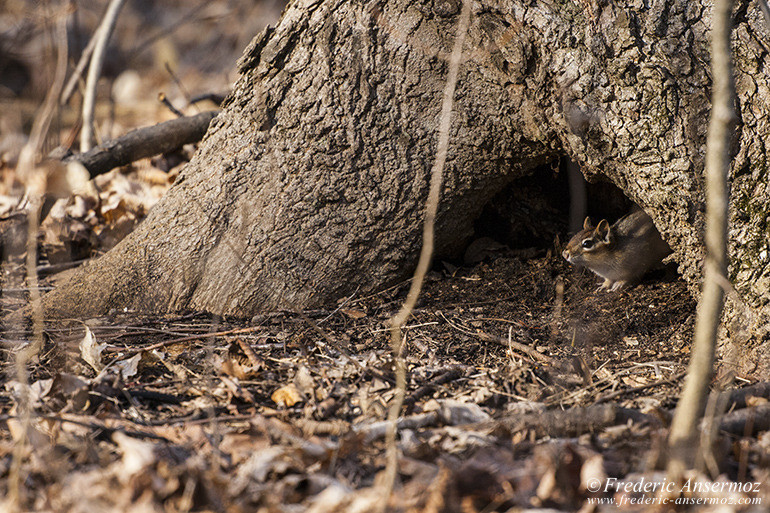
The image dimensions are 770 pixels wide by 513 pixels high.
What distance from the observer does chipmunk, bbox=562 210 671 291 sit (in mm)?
4289

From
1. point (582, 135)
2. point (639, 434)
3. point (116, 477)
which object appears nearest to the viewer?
point (116, 477)

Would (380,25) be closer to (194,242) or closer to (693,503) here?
(194,242)

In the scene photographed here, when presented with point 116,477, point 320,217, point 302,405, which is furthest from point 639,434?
point 320,217

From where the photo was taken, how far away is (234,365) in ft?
9.27

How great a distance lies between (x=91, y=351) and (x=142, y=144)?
2.25 metres

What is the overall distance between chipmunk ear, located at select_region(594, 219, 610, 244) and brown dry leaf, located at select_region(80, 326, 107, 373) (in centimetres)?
310

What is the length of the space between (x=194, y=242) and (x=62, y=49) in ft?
10.00

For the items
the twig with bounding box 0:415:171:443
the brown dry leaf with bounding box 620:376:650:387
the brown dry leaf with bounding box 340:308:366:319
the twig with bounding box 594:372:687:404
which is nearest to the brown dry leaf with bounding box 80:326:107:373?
the twig with bounding box 0:415:171:443

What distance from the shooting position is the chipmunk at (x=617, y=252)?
14.1 ft

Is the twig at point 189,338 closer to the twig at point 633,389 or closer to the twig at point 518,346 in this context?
the twig at point 518,346

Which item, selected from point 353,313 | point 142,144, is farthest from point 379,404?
point 142,144

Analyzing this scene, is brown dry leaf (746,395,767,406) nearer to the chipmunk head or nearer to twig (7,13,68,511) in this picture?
the chipmunk head

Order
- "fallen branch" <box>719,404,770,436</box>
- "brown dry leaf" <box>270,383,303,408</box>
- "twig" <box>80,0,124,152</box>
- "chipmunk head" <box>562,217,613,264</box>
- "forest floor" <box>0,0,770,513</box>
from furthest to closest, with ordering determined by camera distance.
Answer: "twig" <box>80,0,124,152</box>, "chipmunk head" <box>562,217,613,264</box>, "brown dry leaf" <box>270,383,303,408</box>, "fallen branch" <box>719,404,770,436</box>, "forest floor" <box>0,0,770,513</box>

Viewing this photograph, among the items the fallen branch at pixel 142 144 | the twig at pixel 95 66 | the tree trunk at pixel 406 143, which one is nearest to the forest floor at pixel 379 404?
the tree trunk at pixel 406 143
